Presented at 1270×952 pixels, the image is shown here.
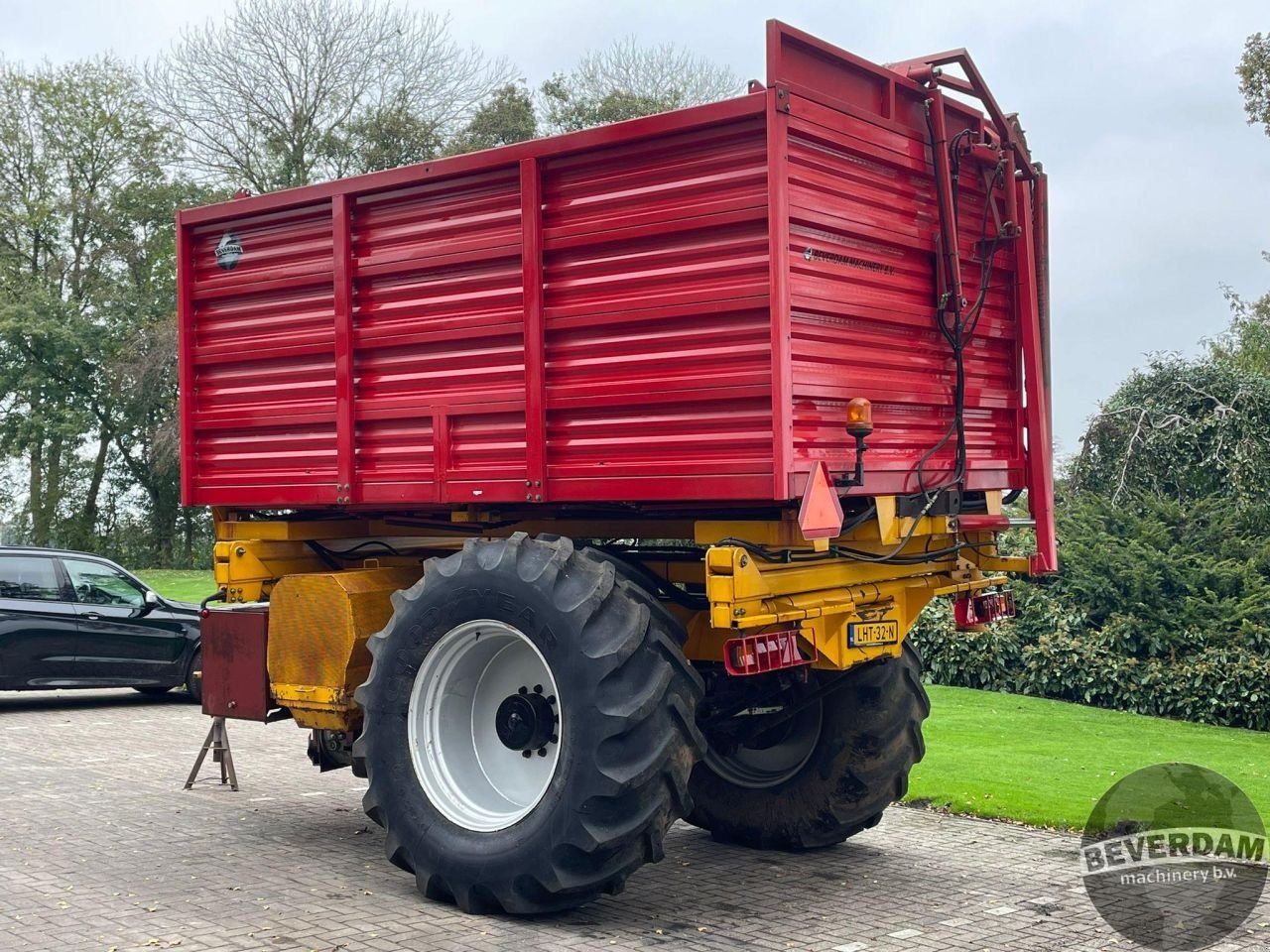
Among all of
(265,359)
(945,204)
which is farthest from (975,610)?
(265,359)

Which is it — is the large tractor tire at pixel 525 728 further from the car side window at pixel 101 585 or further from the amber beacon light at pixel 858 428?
the car side window at pixel 101 585

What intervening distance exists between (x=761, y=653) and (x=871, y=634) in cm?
73

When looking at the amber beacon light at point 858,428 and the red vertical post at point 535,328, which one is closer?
the amber beacon light at point 858,428

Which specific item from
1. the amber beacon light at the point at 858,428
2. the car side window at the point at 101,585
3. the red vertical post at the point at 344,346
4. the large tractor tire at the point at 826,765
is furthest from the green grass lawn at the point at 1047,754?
the car side window at the point at 101,585

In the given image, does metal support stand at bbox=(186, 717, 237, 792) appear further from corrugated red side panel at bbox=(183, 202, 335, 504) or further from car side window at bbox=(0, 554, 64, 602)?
car side window at bbox=(0, 554, 64, 602)

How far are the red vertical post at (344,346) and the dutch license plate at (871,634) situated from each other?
260 centimetres

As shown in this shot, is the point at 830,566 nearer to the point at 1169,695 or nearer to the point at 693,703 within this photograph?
the point at 693,703

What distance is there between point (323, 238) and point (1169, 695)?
9427 mm

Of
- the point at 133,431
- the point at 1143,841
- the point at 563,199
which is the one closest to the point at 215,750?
the point at 563,199

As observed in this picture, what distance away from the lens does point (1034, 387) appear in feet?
23.4

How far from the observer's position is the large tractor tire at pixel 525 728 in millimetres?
5727

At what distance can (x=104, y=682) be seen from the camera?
13.4 meters

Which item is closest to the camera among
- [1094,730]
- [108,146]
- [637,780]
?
[637,780]

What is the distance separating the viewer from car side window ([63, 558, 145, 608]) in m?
13.5
